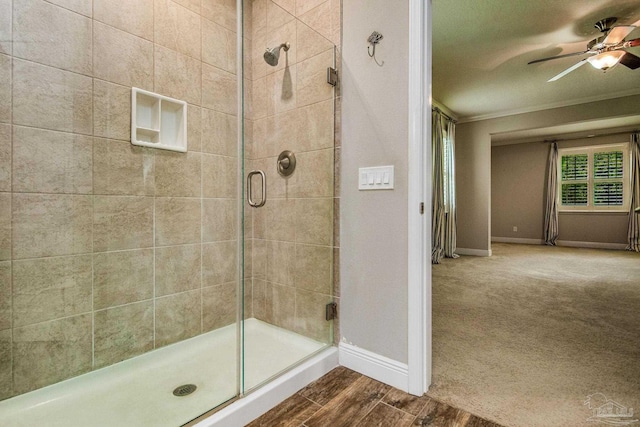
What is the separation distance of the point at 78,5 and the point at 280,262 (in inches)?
67.8

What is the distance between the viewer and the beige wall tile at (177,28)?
1.83 metres

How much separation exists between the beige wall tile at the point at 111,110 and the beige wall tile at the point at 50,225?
0.37 meters

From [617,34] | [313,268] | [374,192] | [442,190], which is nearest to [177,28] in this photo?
[374,192]

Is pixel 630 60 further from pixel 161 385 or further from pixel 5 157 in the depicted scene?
pixel 5 157

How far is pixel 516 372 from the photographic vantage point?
1676mm

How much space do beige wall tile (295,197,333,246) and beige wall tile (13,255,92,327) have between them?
114cm

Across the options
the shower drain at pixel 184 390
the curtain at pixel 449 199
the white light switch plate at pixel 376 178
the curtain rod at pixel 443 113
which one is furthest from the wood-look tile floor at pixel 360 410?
the curtain rod at pixel 443 113

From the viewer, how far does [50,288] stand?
1.49m

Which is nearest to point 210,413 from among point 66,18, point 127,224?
point 127,224

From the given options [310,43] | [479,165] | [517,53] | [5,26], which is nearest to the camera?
[5,26]

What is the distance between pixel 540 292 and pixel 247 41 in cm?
366

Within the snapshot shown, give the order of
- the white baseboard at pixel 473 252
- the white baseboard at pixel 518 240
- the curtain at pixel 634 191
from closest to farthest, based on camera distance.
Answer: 1. the white baseboard at pixel 473 252
2. the curtain at pixel 634 191
3. the white baseboard at pixel 518 240

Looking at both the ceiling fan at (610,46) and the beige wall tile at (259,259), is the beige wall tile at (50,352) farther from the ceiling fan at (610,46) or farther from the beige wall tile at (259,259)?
the ceiling fan at (610,46)

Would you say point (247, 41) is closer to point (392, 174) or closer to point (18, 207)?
point (392, 174)
